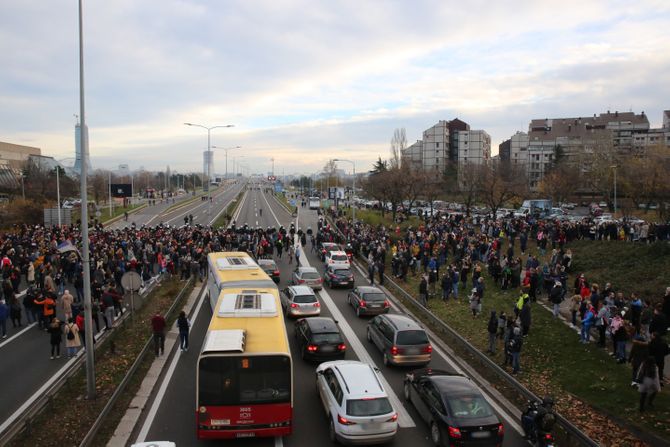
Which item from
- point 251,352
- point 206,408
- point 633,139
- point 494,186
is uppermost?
point 633,139

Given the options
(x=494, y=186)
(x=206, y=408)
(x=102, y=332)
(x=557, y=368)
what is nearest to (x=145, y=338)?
(x=102, y=332)

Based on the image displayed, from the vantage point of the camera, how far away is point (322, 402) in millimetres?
12742

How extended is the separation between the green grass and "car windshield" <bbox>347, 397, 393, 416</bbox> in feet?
15.9

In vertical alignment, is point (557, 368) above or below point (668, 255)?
below

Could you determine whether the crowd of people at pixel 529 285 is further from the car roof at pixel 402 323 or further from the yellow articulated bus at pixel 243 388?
the yellow articulated bus at pixel 243 388

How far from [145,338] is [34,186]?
55.9 meters

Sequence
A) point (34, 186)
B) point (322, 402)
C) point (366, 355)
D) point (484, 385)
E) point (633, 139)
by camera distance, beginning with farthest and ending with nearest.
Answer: point (633, 139) < point (34, 186) < point (366, 355) < point (484, 385) < point (322, 402)

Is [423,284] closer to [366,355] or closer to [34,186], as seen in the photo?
[366,355]

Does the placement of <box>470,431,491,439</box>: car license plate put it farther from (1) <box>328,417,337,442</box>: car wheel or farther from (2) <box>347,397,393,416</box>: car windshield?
(1) <box>328,417,337,442</box>: car wheel

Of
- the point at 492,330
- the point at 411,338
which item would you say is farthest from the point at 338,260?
the point at 411,338

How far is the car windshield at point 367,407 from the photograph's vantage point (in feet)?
34.4

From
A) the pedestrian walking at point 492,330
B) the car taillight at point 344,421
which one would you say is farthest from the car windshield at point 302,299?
the car taillight at point 344,421

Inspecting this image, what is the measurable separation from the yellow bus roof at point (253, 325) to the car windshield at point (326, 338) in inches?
83.0

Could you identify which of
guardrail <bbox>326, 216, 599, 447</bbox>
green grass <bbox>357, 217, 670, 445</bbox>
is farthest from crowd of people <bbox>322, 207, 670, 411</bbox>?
guardrail <bbox>326, 216, 599, 447</bbox>
